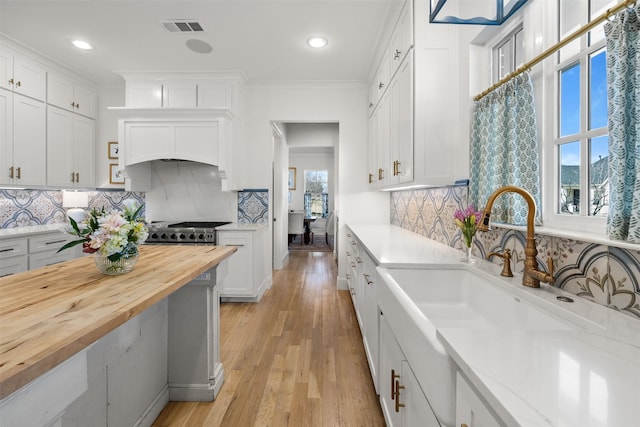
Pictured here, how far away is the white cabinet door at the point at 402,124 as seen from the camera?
2.07 meters

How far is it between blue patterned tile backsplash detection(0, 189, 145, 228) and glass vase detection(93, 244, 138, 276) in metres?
2.27

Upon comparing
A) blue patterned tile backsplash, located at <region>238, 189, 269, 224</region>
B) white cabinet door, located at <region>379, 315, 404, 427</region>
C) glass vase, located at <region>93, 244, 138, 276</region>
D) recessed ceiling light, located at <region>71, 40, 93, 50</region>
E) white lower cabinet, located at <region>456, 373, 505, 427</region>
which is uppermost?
recessed ceiling light, located at <region>71, 40, 93, 50</region>

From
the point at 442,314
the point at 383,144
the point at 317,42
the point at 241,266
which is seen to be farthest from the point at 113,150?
the point at 442,314

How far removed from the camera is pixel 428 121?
2006 mm

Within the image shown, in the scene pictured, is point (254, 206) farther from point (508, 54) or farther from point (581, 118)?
point (581, 118)

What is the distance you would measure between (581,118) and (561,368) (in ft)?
3.44

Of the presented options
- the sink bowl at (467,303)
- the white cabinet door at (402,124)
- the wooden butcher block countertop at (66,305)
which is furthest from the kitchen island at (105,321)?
the white cabinet door at (402,124)

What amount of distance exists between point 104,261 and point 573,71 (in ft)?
6.96

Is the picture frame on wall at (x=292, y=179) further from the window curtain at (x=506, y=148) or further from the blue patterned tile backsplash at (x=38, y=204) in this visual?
the window curtain at (x=506, y=148)

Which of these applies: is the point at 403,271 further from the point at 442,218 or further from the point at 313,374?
the point at 313,374

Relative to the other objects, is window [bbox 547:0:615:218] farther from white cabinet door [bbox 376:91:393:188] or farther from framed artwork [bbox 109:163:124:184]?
framed artwork [bbox 109:163:124:184]

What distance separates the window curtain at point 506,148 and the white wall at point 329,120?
90.4 inches

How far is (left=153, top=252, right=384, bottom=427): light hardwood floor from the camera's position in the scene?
1685 mm

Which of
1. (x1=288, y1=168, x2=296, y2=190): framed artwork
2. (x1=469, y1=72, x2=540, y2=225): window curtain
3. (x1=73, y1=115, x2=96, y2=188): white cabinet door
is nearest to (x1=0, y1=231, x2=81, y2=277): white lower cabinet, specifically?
(x1=73, y1=115, x2=96, y2=188): white cabinet door
